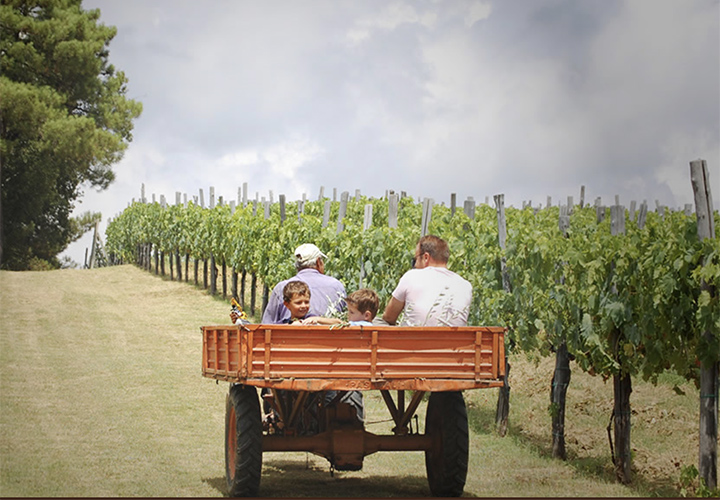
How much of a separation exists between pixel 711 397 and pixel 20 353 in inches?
494

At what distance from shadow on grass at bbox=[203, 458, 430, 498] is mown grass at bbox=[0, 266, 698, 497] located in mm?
16

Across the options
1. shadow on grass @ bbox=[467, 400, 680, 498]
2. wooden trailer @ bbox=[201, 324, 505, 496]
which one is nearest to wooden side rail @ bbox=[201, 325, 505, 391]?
wooden trailer @ bbox=[201, 324, 505, 496]

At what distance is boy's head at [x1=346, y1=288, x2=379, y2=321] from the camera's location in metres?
6.82

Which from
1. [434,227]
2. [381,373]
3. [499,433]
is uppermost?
[434,227]

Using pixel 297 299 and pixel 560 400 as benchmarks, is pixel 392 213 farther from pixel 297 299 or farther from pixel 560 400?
pixel 297 299

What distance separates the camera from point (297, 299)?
23.4ft

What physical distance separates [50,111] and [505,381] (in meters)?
22.8

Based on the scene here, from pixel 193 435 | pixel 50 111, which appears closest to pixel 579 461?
pixel 193 435

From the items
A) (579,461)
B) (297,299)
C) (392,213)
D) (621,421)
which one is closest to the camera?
(297,299)

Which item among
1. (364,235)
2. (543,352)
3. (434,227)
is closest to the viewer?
(543,352)

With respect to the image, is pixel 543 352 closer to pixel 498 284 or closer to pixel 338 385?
pixel 498 284

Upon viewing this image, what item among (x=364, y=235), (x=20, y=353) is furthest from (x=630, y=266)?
(x=20, y=353)

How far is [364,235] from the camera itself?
15281 mm

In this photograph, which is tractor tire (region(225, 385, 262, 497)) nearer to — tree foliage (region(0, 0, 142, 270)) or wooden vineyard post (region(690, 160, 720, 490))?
wooden vineyard post (region(690, 160, 720, 490))
